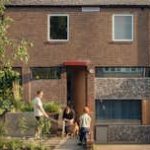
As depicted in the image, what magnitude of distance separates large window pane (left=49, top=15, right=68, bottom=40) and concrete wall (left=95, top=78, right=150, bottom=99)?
2680mm

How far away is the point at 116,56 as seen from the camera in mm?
40281

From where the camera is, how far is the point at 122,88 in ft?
133

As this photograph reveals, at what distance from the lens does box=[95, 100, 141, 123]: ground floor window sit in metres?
40.6

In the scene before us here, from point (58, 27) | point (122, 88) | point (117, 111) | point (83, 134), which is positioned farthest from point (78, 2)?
point (83, 134)

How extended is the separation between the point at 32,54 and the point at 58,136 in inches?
297

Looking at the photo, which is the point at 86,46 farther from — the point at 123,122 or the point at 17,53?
the point at 17,53

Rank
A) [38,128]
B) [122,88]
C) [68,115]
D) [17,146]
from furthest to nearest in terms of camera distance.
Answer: [122,88], [68,115], [38,128], [17,146]

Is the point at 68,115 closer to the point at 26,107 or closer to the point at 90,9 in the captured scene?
the point at 26,107

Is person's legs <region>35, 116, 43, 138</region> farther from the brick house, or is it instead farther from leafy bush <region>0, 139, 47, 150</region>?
the brick house

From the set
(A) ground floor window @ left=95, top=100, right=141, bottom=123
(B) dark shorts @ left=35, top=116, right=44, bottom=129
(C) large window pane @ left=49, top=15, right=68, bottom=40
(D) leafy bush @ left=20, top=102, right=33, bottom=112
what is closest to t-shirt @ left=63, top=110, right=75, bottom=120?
(D) leafy bush @ left=20, top=102, right=33, bottom=112

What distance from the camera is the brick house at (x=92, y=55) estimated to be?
130 feet

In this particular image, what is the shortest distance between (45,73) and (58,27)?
2243 millimetres

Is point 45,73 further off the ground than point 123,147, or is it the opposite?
point 45,73

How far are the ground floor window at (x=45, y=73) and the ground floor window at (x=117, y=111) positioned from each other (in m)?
2.42
